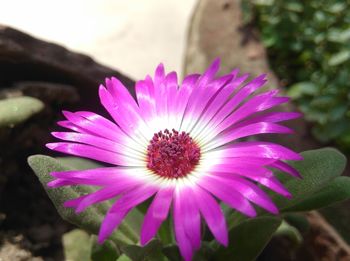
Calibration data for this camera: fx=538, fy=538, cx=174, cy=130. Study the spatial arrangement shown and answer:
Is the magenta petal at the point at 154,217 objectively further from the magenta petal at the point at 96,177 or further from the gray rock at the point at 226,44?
the gray rock at the point at 226,44

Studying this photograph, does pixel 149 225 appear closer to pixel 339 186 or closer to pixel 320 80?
pixel 339 186

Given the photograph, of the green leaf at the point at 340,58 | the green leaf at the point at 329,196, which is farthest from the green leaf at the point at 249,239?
the green leaf at the point at 340,58

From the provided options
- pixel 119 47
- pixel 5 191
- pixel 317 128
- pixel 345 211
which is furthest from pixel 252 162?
pixel 119 47

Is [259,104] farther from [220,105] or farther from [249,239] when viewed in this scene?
[249,239]

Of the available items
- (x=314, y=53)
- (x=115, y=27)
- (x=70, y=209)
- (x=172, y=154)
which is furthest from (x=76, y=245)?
(x=115, y=27)

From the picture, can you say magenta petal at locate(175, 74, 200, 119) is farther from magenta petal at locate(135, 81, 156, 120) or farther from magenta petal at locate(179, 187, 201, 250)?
magenta petal at locate(179, 187, 201, 250)

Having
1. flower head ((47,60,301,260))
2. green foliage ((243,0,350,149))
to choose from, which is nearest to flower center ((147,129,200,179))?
flower head ((47,60,301,260))
